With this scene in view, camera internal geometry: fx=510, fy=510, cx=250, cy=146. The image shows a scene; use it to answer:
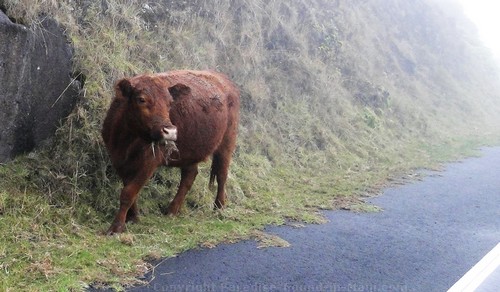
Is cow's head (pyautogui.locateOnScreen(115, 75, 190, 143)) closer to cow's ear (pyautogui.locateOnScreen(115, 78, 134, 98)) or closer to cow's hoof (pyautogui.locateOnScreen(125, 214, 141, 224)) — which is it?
cow's ear (pyautogui.locateOnScreen(115, 78, 134, 98))

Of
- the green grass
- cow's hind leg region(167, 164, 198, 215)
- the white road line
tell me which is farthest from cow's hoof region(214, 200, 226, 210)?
the white road line

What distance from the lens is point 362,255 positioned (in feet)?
19.4

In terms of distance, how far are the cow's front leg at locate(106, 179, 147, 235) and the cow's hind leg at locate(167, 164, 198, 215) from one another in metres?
0.92

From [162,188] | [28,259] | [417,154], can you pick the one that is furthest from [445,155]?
[28,259]

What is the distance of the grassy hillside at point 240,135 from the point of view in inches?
207

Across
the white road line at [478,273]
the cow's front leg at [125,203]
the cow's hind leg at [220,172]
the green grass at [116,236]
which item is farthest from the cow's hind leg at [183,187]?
the white road line at [478,273]

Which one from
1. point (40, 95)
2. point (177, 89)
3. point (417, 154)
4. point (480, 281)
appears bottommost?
point (417, 154)

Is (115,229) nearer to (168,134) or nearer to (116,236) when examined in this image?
(116,236)

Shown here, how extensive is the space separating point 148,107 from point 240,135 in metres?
4.73

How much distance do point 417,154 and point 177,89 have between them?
997 centimetres

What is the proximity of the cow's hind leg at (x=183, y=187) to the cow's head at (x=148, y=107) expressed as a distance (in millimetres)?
1366

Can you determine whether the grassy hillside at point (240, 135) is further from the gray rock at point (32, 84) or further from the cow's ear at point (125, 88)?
the cow's ear at point (125, 88)

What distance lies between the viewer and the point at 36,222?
17.4 ft

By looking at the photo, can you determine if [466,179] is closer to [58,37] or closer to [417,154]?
[417,154]
